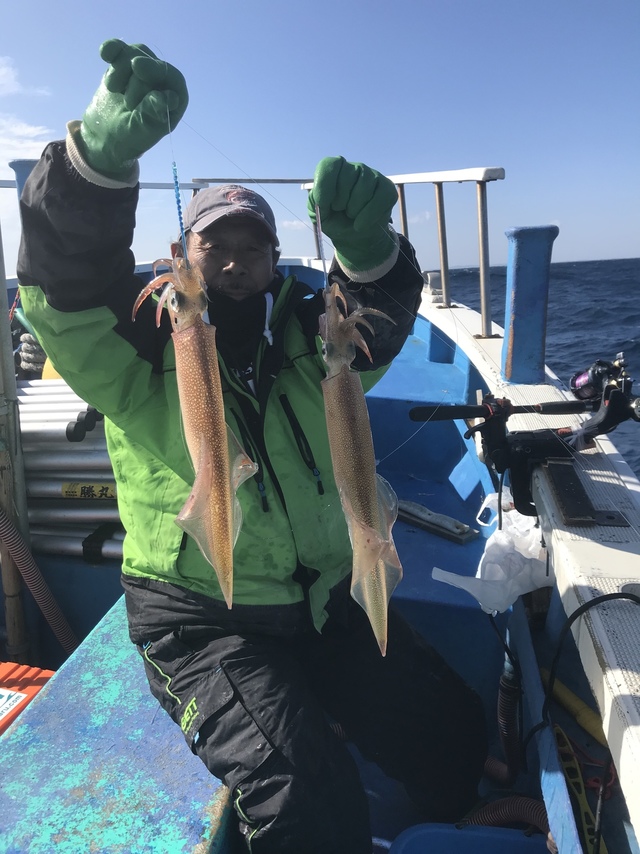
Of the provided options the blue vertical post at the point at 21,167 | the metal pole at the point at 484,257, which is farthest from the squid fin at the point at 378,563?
the blue vertical post at the point at 21,167

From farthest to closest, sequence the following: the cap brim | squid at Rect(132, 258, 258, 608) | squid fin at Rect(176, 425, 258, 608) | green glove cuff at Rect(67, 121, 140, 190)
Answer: the cap brim < green glove cuff at Rect(67, 121, 140, 190) < squid fin at Rect(176, 425, 258, 608) < squid at Rect(132, 258, 258, 608)

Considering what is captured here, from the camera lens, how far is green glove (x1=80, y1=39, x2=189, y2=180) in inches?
63.6

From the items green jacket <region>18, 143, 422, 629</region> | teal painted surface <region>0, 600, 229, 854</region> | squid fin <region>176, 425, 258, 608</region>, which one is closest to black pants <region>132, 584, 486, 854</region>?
teal painted surface <region>0, 600, 229, 854</region>

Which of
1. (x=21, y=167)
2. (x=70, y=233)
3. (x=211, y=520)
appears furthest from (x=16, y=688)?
(x=21, y=167)

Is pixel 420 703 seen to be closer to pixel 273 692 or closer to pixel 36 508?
pixel 273 692

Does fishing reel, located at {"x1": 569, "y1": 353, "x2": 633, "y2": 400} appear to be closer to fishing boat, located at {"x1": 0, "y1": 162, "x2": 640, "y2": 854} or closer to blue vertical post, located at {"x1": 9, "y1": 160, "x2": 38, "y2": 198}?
fishing boat, located at {"x1": 0, "y1": 162, "x2": 640, "y2": 854}

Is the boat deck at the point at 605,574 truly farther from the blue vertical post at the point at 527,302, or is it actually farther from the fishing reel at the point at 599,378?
the blue vertical post at the point at 527,302

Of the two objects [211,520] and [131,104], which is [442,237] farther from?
[211,520]

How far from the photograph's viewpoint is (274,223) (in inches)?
106

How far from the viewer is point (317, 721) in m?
2.24

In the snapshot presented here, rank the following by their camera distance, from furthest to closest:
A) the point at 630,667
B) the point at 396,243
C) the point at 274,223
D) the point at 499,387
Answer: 1. the point at 499,387
2. the point at 274,223
3. the point at 396,243
4. the point at 630,667

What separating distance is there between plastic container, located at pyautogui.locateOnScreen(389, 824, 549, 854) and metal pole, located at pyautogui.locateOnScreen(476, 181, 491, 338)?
3809mm

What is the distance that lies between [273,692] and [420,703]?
80 cm

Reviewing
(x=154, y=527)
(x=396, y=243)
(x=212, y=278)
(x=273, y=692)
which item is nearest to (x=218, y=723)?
(x=273, y=692)
